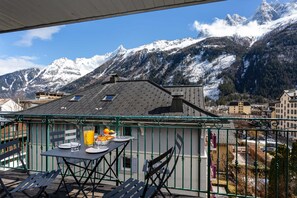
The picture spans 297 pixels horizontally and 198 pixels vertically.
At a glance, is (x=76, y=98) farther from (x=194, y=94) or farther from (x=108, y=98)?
(x=194, y=94)

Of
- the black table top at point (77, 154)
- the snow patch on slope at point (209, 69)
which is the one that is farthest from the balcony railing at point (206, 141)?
the snow patch on slope at point (209, 69)

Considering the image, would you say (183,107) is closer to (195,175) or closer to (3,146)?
(195,175)

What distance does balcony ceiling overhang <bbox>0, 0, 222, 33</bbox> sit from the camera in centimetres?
284

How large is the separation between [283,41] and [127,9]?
121 meters

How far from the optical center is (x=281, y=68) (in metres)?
90.2

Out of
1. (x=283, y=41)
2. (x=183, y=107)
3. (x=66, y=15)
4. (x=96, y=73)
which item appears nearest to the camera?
(x=66, y=15)

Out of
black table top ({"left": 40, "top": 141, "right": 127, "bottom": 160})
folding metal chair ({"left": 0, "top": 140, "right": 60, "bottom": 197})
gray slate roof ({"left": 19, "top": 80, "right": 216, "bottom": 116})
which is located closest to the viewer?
black table top ({"left": 40, "top": 141, "right": 127, "bottom": 160})

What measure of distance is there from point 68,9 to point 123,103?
43.1 ft

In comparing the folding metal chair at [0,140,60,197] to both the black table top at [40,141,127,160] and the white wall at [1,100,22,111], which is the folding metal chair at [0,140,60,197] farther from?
the white wall at [1,100,22,111]

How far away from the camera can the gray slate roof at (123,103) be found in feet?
47.4

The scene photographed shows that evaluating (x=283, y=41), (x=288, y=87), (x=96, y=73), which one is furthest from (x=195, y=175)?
(x=96, y=73)

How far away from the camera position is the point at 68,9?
303 cm

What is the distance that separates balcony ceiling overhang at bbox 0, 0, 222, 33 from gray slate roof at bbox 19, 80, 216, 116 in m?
10.3

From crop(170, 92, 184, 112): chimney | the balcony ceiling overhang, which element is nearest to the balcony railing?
the balcony ceiling overhang
